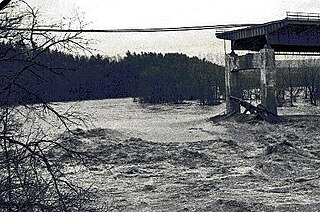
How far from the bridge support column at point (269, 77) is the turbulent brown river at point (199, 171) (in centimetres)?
612

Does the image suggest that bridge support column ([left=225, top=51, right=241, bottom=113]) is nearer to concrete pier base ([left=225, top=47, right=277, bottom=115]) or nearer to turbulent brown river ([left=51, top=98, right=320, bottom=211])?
concrete pier base ([left=225, top=47, right=277, bottom=115])

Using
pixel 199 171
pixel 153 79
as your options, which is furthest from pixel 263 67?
pixel 153 79

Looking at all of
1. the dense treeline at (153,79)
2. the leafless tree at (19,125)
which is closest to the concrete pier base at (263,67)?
the dense treeline at (153,79)

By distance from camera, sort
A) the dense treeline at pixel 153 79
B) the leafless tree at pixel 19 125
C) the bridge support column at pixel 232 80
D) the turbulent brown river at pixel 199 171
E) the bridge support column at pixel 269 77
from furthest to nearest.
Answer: the dense treeline at pixel 153 79 < the bridge support column at pixel 232 80 < the bridge support column at pixel 269 77 < the turbulent brown river at pixel 199 171 < the leafless tree at pixel 19 125

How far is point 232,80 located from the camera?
125ft

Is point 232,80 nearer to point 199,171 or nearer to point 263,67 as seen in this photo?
point 263,67

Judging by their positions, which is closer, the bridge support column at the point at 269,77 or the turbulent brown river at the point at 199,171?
the turbulent brown river at the point at 199,171

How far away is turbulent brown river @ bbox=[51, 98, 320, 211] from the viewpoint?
12.4 m

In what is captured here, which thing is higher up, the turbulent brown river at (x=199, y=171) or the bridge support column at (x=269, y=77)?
the bridge support column at (x=269, y=77)

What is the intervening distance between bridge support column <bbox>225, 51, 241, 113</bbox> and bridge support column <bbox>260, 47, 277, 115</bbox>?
3.90m

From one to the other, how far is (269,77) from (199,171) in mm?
18117

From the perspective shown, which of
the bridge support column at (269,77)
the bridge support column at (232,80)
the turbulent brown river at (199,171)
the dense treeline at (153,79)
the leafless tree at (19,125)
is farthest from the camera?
the dense treeline at (153,79)

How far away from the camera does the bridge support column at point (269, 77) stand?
109ft

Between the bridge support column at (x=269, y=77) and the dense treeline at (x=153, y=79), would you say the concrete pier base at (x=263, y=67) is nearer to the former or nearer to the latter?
the bridge support column at (x=269, y=77)
